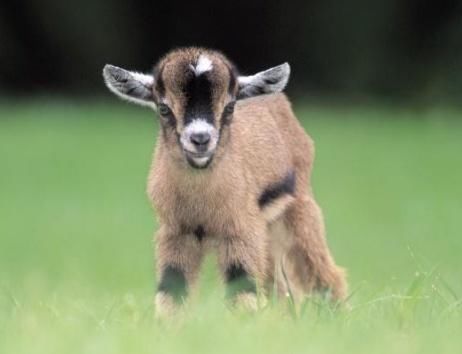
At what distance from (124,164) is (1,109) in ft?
22.4

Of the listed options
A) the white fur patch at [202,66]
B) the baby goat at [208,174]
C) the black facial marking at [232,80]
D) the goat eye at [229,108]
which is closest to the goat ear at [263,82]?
the baby goat at [208,174]

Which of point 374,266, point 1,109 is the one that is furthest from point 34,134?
point 374,266


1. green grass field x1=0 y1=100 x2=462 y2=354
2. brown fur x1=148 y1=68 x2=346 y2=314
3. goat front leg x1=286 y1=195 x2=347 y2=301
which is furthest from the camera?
goat front leg x1=286 y1=195 x2=347 y2=301

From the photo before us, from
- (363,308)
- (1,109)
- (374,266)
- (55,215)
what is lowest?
(1,109)

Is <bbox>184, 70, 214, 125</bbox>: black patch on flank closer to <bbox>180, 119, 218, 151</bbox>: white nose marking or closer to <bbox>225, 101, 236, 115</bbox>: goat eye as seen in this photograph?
<bbox>180, 119, 218, 151</bbox>: white nose marking

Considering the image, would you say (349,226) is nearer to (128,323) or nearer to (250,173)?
(250,173)

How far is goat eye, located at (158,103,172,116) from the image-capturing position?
9.18 meters

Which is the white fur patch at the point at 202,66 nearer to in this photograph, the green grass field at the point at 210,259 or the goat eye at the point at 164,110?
the goat eye at the point at 164,110

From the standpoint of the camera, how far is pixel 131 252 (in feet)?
56.2

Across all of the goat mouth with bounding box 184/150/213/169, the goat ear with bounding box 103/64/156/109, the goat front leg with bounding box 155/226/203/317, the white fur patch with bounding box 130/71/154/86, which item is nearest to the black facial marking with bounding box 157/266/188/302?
the goat front leg with bounding box 155/226/203/317

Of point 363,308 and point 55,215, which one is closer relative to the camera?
point 363,308

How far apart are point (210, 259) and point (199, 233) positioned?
0.66 feet

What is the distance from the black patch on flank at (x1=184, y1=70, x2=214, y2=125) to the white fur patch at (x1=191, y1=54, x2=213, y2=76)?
0.07ft

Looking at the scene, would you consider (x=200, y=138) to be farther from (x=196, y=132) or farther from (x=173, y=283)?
(x=173, y=283)
